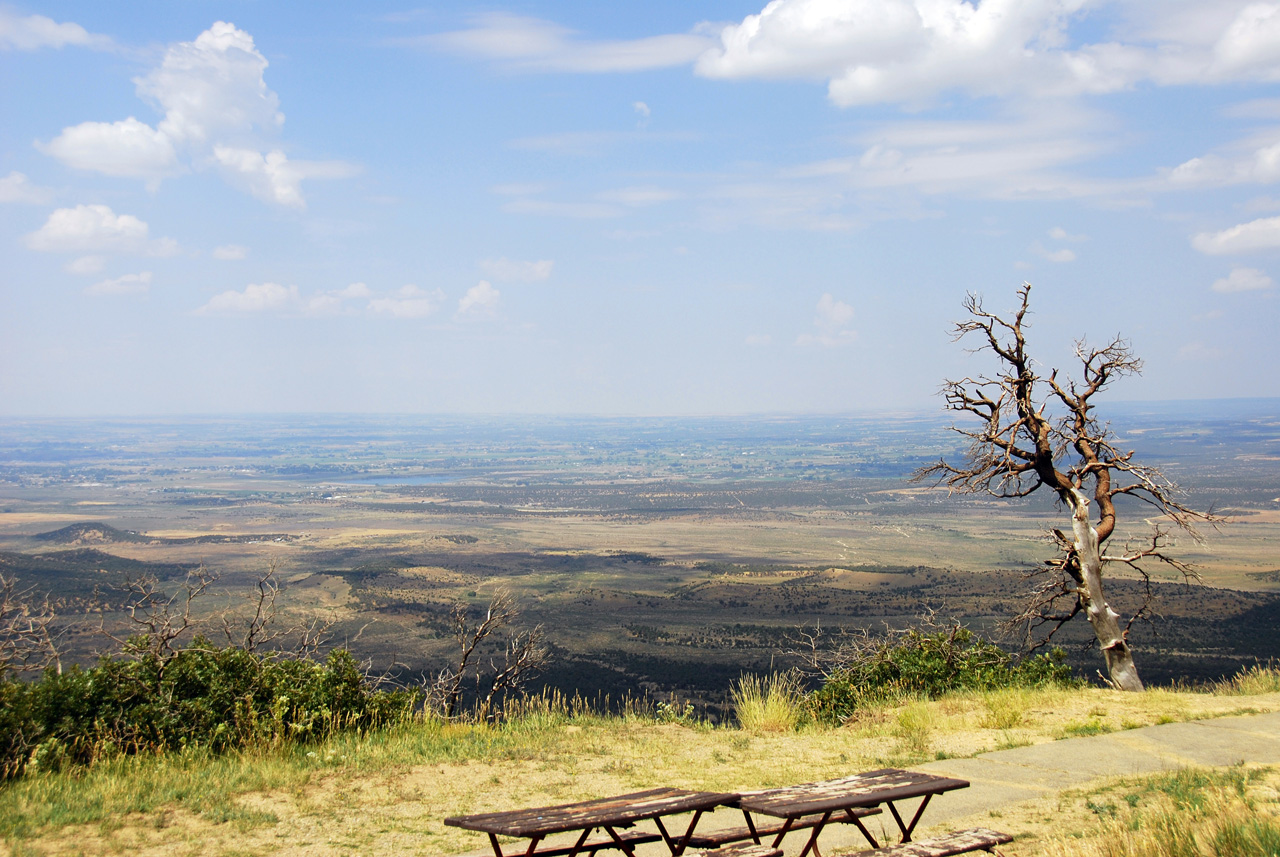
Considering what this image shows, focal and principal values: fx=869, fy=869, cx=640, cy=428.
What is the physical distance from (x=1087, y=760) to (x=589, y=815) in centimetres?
593

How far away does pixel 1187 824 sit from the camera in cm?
510

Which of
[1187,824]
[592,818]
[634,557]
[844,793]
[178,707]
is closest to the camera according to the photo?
[592,818]

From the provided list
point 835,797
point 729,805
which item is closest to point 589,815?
point 729,805

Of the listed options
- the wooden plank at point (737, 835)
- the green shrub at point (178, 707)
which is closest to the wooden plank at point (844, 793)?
the wooden plank at point (737, 835)

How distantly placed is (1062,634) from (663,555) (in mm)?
34246

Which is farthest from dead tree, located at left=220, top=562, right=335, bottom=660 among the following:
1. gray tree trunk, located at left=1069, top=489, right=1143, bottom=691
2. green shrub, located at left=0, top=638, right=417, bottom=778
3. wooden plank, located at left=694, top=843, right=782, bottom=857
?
gray tree trunk, located at left=1069, top=489, right=1143, bottom=691

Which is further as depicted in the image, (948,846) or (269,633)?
(269,633)

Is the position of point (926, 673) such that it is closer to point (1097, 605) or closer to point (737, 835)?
point (1097, 605)

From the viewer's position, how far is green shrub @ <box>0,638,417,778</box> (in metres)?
7.91

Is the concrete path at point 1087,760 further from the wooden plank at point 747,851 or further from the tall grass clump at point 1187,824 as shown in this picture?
the wooden plank at point 747,851

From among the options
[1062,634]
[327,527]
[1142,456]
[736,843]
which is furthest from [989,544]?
[1142,456]

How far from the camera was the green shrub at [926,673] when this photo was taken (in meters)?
13.3

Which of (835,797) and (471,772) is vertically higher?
(835,797)

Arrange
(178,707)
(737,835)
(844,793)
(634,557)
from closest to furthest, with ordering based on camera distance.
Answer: (844,793), (737,835), (178,707), (634,557)
